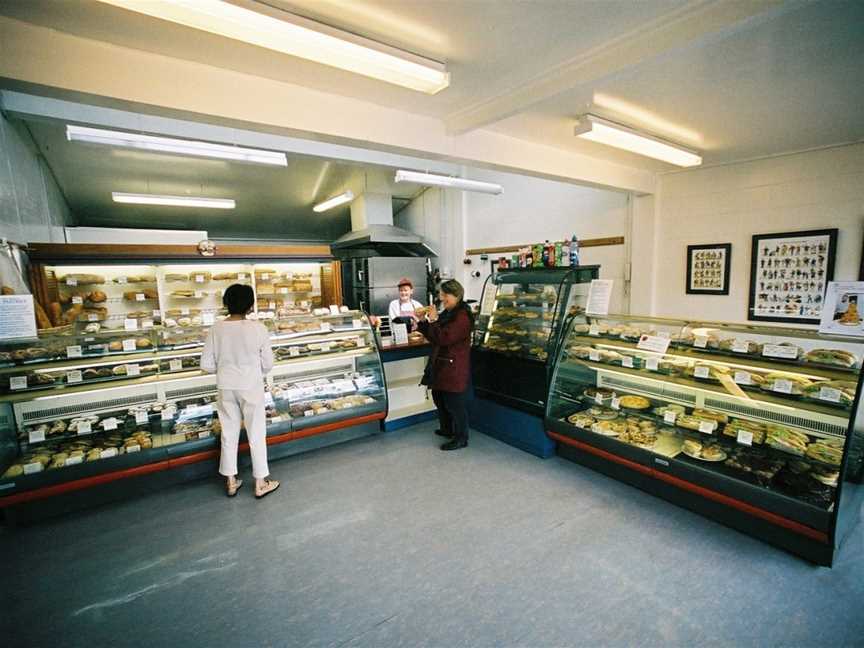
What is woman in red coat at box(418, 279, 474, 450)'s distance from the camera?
13.3 feet

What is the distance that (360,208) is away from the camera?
9320mm

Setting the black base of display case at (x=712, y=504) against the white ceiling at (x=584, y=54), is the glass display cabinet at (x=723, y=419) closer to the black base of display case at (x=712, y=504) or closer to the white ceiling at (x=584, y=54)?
the black base of display case at (x=712, y=504)

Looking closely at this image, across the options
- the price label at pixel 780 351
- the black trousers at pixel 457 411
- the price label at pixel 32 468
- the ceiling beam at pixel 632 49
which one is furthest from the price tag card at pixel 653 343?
the price label at pixel 32 468

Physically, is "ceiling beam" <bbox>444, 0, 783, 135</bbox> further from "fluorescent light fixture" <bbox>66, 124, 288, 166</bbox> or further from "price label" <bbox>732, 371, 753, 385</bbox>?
"fluorescent light fixture" <bbox>66, 124, 288, 166</bbox>

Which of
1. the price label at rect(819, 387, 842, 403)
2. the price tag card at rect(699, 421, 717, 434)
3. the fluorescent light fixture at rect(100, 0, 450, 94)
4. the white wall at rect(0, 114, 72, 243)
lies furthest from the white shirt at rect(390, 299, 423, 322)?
the price label at rect(819, 387, 842, 403)

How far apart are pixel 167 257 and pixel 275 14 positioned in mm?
4290

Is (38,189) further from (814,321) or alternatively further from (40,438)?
(814,321)

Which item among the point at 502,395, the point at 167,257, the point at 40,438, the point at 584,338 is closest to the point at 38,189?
the point at 167,257

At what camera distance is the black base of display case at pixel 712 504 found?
7.97 ft

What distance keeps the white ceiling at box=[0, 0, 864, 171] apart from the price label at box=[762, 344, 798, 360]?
1.85 m

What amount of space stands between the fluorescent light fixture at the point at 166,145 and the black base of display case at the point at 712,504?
4.45m

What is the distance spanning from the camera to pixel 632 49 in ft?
7.90

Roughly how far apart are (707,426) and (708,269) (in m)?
3.03

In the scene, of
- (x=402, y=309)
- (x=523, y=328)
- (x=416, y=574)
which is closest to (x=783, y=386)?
(x=523, y=328)
